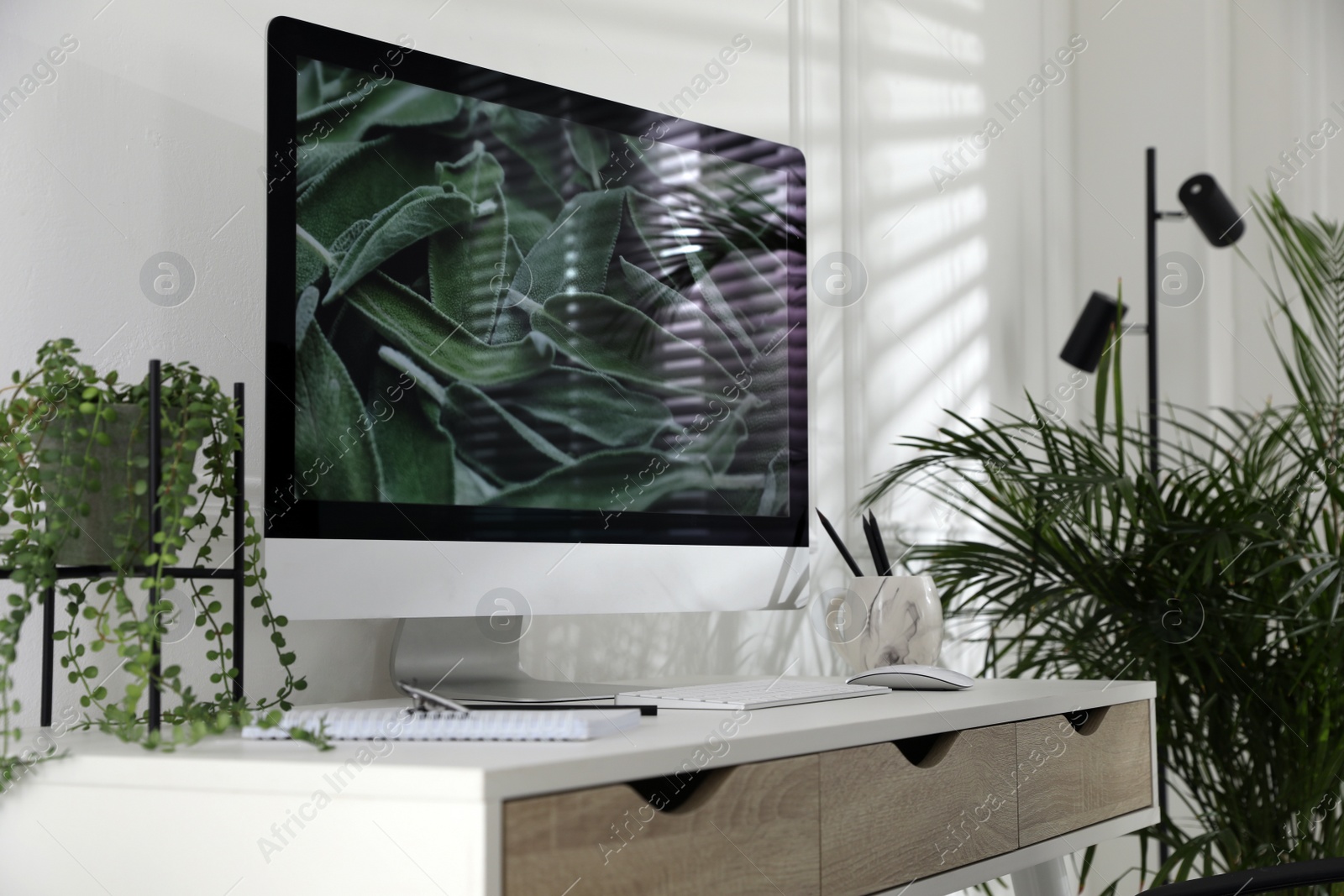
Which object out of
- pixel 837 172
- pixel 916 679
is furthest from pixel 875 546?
pixel 837 172

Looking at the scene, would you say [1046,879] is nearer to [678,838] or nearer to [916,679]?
[916,679]

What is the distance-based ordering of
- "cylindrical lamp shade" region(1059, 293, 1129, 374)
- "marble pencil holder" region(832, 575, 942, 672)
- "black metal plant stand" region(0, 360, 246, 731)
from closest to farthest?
1. "black metal plant stand" region(0, 360, 246, 731)
2. "marble pencil holder" region(832, 575, 942, 672)
3. "cylindrical lamp shade" region(1059, 293, 1129, 374)

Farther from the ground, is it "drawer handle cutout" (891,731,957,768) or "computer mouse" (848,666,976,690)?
"computer mouse" (848,666,976,690)

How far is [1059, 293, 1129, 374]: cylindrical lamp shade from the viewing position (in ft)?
9.45

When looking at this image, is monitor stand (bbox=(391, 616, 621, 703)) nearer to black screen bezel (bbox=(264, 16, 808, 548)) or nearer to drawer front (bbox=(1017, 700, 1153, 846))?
black screen bezel (bbox=(264, 16, 808, 548))

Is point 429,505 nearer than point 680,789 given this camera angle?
No

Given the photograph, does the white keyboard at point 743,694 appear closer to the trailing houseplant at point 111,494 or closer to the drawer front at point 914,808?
the drawer front at point 914,808

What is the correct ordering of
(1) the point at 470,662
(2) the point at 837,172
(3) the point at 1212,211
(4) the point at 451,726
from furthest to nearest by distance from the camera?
1. (3) the point at 1212,211
2. (2) the point at 837,172
3. (1) the point at 470,662
4. (4) the point at 451,726

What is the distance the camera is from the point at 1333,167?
2.94 metres

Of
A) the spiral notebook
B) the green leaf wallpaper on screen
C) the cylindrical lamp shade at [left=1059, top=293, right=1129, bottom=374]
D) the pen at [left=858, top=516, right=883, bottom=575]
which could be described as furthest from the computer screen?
the cylindrical lamp shade at [left=1059, top=293, right=1129, bottom=374]

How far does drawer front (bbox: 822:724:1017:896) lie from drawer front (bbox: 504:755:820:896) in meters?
0.04

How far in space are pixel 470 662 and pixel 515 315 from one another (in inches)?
14.8

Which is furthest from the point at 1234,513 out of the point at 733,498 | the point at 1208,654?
the point at 733,498

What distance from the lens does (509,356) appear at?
51.5 inches
